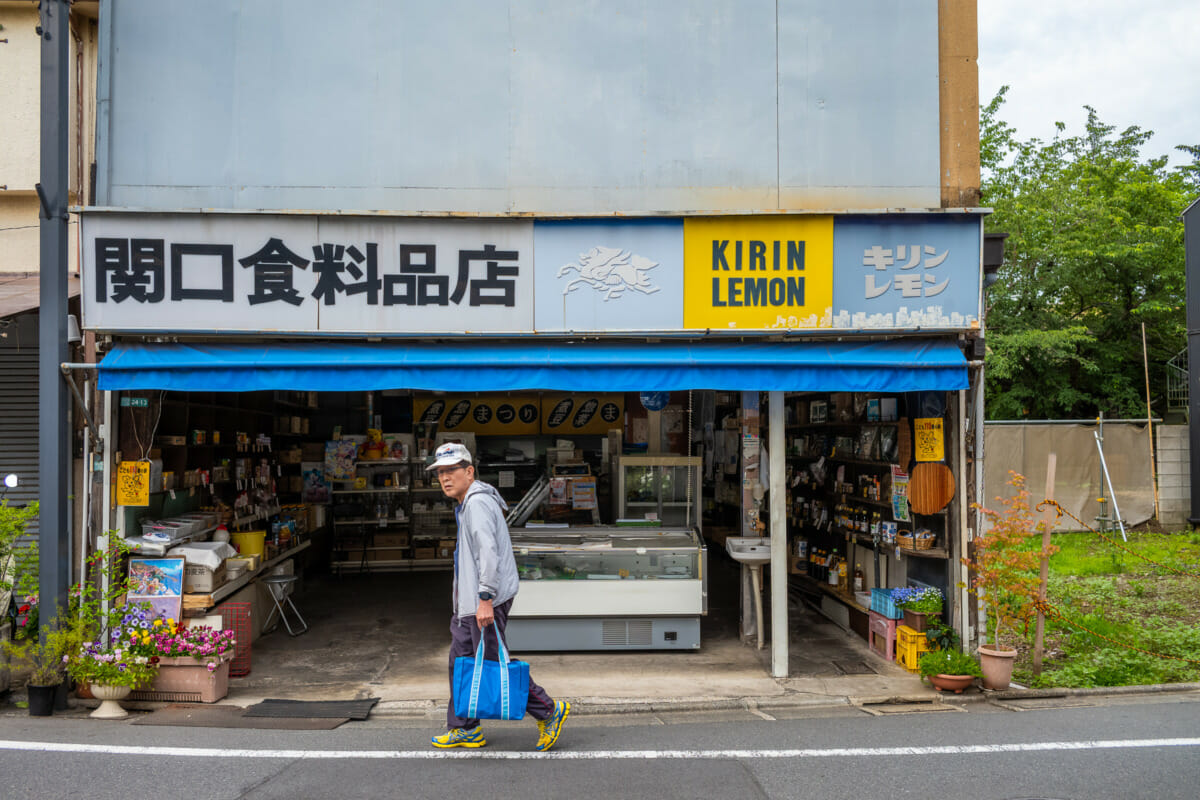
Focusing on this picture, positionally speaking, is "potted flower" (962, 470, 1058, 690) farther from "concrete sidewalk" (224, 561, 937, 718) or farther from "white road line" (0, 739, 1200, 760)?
"white road line" (0, 739, 1200, 760)

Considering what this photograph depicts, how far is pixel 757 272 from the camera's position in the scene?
25.0 feet

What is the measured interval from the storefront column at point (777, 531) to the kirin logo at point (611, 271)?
5.68 ft

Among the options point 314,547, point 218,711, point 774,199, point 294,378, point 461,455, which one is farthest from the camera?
point 314,547

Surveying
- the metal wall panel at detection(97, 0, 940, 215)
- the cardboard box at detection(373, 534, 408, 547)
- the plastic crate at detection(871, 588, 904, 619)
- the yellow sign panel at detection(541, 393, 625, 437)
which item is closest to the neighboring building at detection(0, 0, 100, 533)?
the metal wall panel at detection(97, 0, 940, 215)

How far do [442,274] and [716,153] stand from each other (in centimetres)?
295

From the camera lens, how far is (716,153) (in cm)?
789

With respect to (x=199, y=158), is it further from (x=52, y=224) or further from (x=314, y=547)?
(x=314, y=547)

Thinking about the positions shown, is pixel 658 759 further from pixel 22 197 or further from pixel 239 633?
pixel 22 197

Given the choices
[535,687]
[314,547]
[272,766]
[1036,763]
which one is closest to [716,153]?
[535,687]

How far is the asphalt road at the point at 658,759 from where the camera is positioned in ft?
16.1

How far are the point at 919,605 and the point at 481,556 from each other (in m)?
4.76

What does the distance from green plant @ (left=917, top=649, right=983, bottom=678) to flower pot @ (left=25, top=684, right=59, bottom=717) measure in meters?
7.56

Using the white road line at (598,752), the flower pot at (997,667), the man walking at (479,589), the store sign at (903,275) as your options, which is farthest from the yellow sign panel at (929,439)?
the man walking at (479,589)

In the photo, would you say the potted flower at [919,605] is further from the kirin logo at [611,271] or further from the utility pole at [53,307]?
the utility pole at [53,307]
